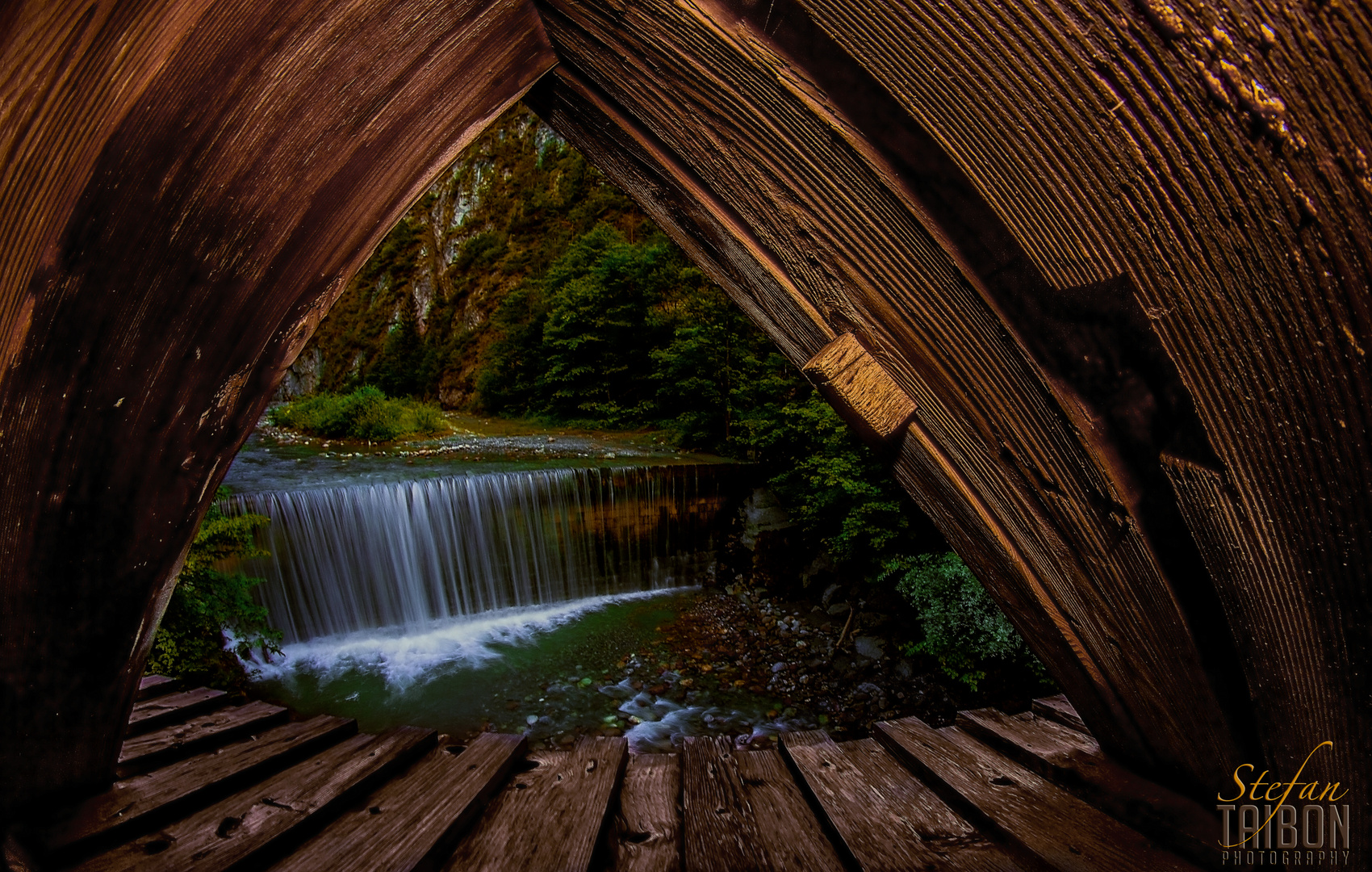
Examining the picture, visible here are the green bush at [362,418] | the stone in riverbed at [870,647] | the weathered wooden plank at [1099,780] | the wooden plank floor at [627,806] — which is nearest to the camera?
the weathered wooden plank at [1099,780]

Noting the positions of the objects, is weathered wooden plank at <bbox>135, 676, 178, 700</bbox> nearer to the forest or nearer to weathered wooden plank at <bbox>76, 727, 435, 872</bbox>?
weathered wooden plank at <bbox>76, 727, 435, 872</bbox>

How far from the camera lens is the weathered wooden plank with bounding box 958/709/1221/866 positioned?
85 centimetres

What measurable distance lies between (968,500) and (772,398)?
31.4 ft

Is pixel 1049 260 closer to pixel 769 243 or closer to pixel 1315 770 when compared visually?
pixel 769 243

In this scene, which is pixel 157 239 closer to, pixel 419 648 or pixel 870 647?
pixel 870 647

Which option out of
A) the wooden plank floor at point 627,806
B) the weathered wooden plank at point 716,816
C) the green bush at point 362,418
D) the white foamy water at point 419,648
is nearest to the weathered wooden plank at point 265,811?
the wooden plank floor at point 627,806

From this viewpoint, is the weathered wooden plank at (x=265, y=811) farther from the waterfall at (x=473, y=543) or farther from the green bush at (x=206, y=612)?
the waterfall at (x=473, y=543)

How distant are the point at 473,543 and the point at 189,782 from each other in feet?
28.2

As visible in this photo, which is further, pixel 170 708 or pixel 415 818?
pixel 170 708

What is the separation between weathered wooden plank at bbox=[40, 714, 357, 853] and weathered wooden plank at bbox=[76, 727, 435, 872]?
0.14ft

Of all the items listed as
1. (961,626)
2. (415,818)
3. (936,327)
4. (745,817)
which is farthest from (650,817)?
(961,626)

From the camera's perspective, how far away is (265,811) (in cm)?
124

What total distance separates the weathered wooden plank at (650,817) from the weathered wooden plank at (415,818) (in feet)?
1.08

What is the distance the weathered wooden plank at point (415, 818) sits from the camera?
109 centimetres
